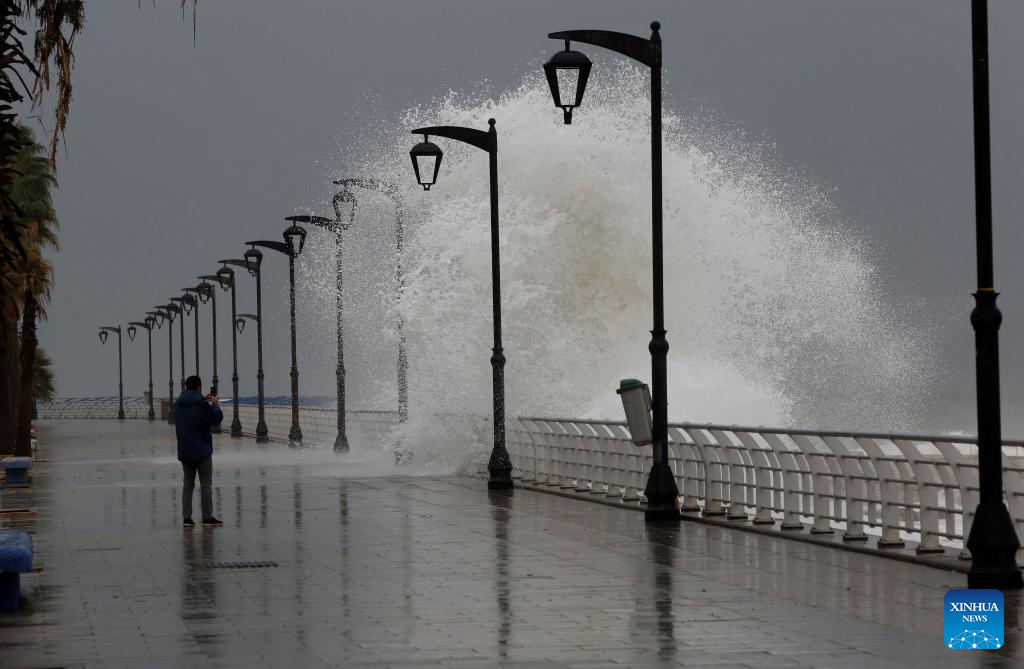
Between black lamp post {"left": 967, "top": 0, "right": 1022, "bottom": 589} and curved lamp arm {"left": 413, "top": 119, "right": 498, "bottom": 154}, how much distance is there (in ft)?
48.1

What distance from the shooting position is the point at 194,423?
21.6 metres

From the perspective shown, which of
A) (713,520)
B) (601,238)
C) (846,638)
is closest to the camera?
(846,638)

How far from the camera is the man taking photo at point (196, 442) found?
21234 millimetres

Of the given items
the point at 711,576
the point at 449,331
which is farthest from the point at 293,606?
the point at 449,331

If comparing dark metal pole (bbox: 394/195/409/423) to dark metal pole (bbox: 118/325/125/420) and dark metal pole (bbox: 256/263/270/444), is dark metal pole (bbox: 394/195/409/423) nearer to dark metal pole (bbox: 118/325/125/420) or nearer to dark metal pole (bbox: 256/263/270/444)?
dark metal pole (bbox: 256/263/270/444)

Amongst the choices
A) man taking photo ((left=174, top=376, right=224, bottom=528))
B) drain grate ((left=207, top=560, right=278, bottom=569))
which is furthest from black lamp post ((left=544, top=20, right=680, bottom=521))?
drain grate ((left=207, top=560, right=278, bottom=569))

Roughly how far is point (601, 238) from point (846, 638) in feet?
122

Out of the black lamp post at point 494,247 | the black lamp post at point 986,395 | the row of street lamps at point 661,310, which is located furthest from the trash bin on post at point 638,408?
the black lamp post at point 986,395

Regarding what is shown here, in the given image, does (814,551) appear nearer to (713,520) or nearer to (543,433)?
(713,520)

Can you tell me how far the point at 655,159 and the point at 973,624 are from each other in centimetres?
1040

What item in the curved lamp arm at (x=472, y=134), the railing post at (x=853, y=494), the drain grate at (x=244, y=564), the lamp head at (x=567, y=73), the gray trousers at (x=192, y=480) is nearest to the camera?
the drain grate at (x=244, y=564)

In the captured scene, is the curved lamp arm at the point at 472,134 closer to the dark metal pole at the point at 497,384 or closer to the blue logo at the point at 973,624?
the dark metal pole at the point at 497,384

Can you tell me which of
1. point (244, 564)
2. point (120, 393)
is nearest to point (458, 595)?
point (244, 564)

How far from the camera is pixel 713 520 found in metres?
20.1
